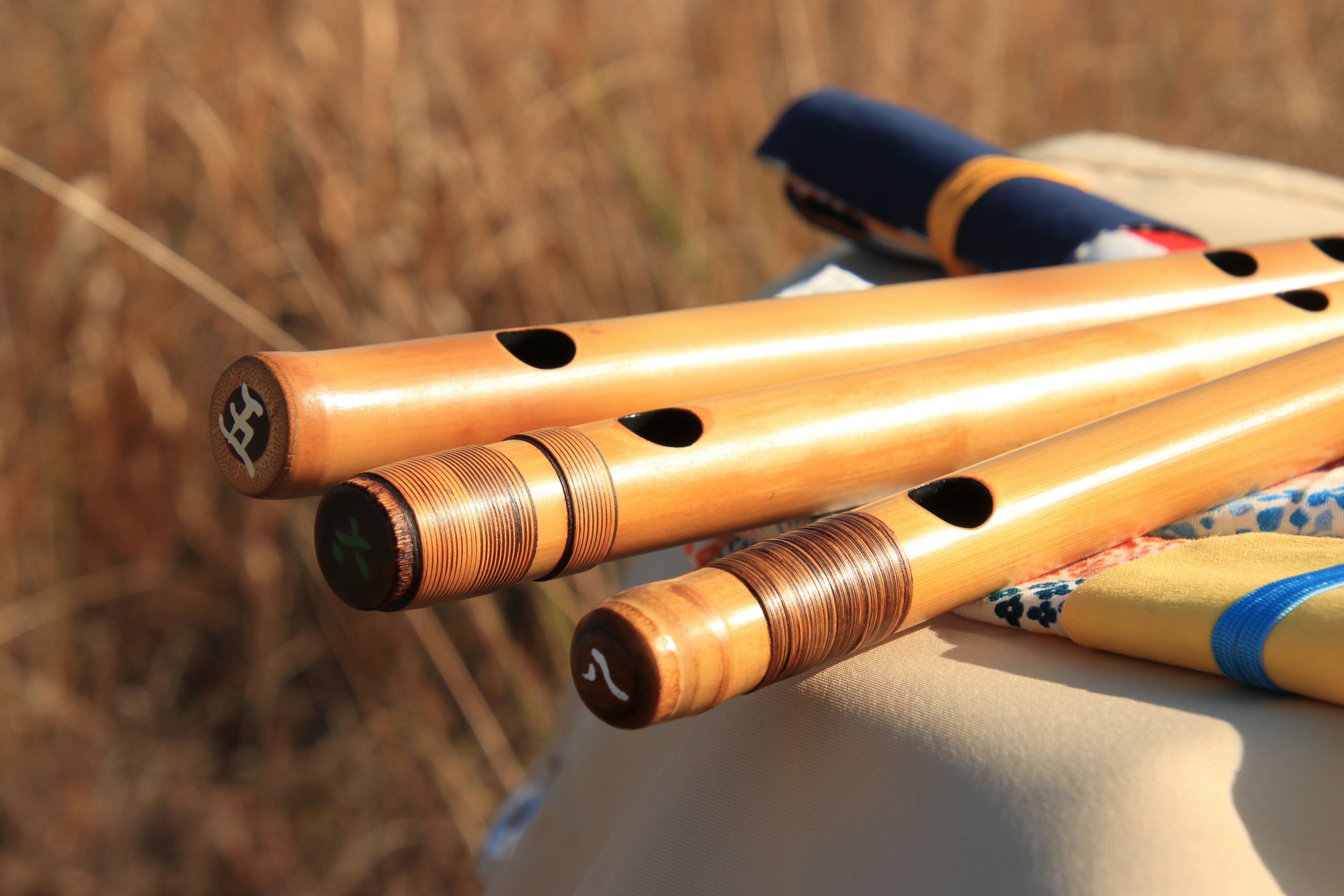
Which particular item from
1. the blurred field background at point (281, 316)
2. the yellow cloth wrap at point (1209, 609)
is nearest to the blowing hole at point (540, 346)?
the yellow cloth wrap at point (1209, 609)

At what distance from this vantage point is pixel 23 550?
1.25 meters

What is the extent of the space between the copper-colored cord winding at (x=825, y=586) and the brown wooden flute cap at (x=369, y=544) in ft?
0.36

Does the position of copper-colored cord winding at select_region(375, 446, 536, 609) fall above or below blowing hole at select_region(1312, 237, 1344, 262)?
above

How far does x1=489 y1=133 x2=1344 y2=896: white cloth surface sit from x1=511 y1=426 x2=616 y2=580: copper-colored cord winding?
11 cm

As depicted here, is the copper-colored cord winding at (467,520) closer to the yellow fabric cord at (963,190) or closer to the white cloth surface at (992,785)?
the white cloth surface at (992,785)

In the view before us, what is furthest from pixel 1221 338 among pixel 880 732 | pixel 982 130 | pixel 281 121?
pixel 982 130

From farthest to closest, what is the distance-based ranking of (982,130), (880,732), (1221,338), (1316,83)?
(1316,83) < (982,130) < (1221,338) < (880,732)

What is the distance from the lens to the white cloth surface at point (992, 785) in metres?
0.36

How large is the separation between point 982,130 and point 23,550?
1416mm

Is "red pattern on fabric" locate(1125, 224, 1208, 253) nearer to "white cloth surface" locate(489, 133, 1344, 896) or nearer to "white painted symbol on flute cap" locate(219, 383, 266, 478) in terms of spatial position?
"white cloth surface" locate(489, 133, 1344, 896)

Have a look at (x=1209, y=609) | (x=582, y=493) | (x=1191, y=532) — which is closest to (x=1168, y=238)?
(x=1191, y=532)

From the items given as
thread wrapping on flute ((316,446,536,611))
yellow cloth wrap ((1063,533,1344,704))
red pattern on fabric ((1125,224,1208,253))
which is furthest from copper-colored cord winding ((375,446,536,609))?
red pattern on fabric ((1125,224,1208,253))

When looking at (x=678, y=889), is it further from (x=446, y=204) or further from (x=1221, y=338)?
(x=446, y=204)

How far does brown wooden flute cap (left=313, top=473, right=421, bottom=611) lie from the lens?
0.37m
